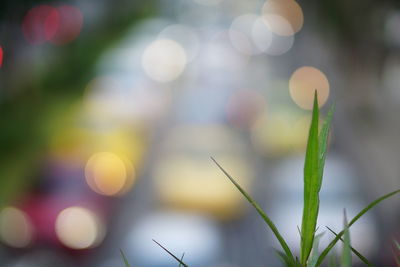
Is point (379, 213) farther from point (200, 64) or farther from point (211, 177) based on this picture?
point (200, 64)

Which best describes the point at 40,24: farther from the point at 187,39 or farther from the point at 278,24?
the point at 278,24

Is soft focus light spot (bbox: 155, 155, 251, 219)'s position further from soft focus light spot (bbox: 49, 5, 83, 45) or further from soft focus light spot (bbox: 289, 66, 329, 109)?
soft focus light spot (bbox: 49, 5, 83, 45)

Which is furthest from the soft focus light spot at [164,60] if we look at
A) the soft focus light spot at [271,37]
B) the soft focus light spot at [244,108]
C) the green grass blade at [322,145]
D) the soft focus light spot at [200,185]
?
the green grass blade at [322,145]

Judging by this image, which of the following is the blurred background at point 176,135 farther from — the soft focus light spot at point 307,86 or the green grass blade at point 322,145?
the green grass blade at point 322,145

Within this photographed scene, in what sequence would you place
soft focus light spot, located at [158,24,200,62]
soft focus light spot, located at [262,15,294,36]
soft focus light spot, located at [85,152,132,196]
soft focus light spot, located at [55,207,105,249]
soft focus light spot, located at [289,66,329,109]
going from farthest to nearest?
soft focus light spot, located at [262,15,294,36]
soft focus light spot, located at [158,24,200,62]
soft focus light spot, located at [289,66,329,109]
soft focus light spot, located at [85,152,132,196]
soft focus light spot, located at [55,207,105,249]

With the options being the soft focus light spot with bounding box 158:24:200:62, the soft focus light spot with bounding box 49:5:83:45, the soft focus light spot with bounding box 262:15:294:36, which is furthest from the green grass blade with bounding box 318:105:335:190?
the soft focus light spot with bounding box 262:15:294:36

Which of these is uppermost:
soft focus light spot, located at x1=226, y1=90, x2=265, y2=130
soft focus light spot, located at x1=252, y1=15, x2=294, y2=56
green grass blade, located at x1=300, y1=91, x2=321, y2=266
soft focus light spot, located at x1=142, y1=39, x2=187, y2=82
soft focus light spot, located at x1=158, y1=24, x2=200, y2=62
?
soft focus light spot, located at x1=252, y1=15, x2=294, y2=56

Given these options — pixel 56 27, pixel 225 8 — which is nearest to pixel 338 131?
pixel 225 8

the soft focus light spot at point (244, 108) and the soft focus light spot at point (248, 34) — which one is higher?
the soft focus light spot at point (248, 34)
